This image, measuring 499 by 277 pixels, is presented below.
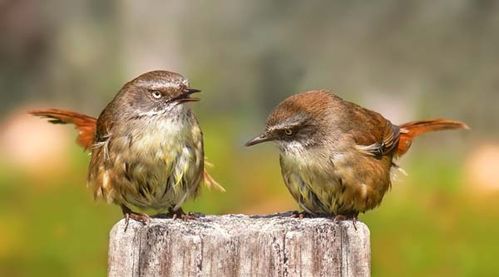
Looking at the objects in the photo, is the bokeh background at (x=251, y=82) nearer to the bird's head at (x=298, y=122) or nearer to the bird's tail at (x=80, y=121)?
the bird's tail at (x=80, y=121)

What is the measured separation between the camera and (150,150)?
6.62 metres

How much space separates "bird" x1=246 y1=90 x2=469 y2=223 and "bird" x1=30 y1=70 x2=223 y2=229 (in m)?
0.33

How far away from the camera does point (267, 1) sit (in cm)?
1325

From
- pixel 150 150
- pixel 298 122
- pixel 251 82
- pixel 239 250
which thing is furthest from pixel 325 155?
pixel 251 82

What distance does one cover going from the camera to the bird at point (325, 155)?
21.8ft

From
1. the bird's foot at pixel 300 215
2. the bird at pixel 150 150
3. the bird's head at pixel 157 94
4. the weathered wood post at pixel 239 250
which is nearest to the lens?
the weathered wood post at pixel 239 250

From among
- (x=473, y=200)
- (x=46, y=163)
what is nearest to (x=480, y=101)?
(x=473, y=200)

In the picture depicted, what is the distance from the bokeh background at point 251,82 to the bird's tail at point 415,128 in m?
1.57

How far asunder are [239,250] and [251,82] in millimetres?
8001

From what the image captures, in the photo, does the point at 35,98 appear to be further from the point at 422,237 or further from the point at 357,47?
the point at 422,237

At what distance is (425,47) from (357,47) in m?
0.64

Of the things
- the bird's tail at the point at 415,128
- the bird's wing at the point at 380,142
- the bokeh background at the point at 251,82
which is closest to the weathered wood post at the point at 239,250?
the bird's wing at the point at 380,142

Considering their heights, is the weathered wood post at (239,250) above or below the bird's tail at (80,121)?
below

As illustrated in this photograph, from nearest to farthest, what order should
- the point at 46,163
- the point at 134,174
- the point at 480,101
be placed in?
the point at 134,174, the point at 46,163, the point at 480,101
